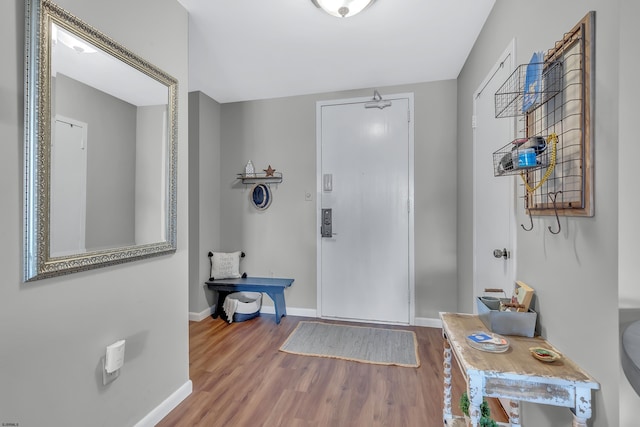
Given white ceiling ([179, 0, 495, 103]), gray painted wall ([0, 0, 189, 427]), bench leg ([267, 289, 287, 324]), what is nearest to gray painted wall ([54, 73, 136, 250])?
gray painted wall ([0, 0, 189, 427])

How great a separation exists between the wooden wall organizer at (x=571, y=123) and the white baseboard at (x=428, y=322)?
6.60ft

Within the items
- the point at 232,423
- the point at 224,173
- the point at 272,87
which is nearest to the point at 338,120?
the point at 272,87

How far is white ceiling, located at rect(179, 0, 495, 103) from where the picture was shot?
6.03 ft

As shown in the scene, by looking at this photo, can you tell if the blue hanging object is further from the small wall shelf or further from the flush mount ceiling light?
the small wall shelf

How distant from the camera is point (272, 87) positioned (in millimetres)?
3010

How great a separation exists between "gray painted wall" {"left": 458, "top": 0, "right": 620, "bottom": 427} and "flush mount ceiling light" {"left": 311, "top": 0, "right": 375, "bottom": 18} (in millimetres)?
832

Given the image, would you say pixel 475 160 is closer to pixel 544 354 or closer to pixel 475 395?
pixel 544 354

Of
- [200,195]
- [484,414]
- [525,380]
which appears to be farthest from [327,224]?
[525,380]

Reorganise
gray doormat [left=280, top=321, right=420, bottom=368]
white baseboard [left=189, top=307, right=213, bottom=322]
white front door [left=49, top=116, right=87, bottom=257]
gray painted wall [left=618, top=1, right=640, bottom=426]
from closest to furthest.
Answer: gray painted wall [left=618, top=1, right=640, bottom=426]
white front door [left=49, top=116, right=87, bottom=257]
gray doormat [left=280, top=321, right=420, bottom=368]
white baseboard [left=189, top=307, right=213, bottom=322]

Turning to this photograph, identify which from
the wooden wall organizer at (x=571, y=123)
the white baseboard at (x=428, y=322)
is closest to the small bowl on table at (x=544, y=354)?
the wooden wall organizer at (x=571, y=123)

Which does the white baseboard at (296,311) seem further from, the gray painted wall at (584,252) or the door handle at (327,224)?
the gray painted wall at (584,252)

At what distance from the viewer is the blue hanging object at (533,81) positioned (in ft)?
3.71

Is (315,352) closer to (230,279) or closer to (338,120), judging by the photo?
(230,279)

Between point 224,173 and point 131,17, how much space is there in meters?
2.07
